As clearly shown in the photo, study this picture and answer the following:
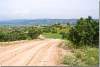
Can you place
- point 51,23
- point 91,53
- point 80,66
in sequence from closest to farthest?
1. point 80,66
2. point 91,53
3. point 51,23

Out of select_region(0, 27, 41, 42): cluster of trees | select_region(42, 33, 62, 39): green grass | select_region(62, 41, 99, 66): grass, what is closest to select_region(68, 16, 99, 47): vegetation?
select_region(42, 33, 62, 39): green grass

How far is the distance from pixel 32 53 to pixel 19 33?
1.60 feet

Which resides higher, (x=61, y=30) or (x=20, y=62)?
(x=61, y=30)

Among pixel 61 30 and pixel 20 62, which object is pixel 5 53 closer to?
pixel 20 62

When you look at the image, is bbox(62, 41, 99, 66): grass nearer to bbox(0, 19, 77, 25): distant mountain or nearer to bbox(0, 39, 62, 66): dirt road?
bbox(0, 39, 62, 66): dirt road

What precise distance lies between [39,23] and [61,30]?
18.7 inches

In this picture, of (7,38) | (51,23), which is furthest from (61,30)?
(7,38)

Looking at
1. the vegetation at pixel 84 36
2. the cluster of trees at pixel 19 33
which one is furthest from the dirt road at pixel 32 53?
the vegetation at pixel 84 36

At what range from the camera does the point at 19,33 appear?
541 centimetres

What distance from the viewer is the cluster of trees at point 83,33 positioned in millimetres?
5797

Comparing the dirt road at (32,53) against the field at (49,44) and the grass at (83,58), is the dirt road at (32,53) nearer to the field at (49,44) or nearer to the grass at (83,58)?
the field at (49,44)

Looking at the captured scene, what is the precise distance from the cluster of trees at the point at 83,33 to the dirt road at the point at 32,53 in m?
0.36

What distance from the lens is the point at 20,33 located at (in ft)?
17.7

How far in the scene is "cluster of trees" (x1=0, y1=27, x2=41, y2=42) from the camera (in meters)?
5.32
